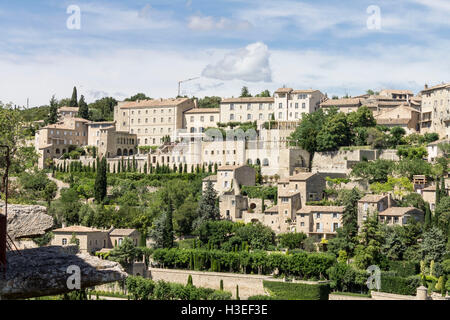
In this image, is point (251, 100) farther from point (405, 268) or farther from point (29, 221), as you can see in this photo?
point (29, 221)

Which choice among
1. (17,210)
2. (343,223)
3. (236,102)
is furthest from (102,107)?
A: (17,210)

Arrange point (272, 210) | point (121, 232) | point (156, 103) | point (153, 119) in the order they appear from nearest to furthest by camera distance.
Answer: point (272, 210)
point (121, 232)
point (153, 119)
point (156, 103)

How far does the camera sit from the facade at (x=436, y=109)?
2574 inches

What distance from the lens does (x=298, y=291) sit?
139 ft

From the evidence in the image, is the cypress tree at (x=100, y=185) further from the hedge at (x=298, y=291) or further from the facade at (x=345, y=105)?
the facade at (x=345, y=105)

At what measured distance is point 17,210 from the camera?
32.4 ft

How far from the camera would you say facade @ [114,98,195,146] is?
80250mm

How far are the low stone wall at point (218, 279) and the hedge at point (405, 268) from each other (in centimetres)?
809

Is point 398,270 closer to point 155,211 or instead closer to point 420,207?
point 420,207

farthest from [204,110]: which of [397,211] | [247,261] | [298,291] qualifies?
[298,291]

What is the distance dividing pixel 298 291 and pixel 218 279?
6.37m

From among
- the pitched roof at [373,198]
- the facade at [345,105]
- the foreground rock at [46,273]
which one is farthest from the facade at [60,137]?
the foreground rock at [46,273]

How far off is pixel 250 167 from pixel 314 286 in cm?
1936
